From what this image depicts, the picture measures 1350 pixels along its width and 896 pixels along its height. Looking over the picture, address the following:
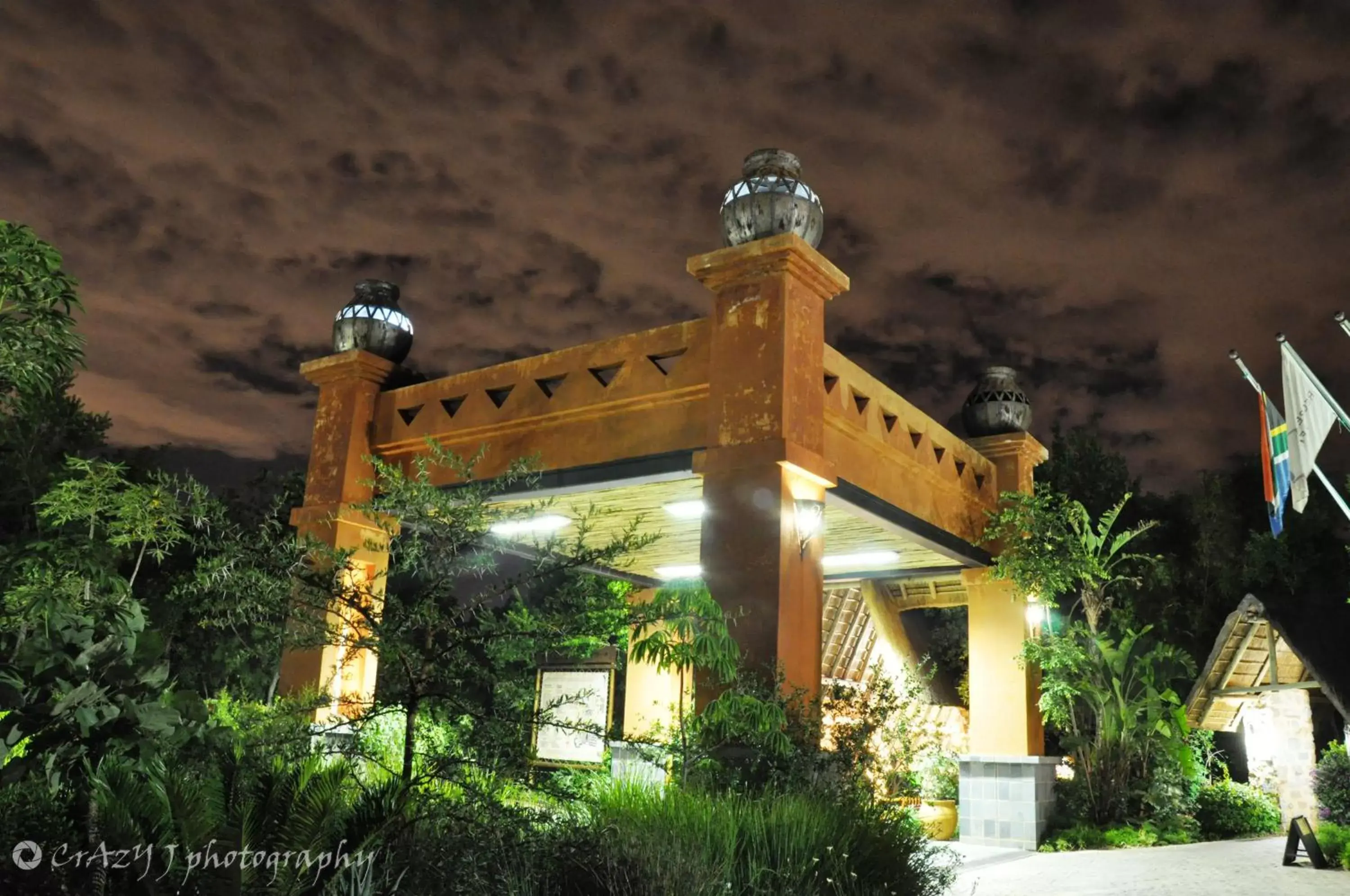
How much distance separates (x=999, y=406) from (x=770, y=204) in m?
5.80

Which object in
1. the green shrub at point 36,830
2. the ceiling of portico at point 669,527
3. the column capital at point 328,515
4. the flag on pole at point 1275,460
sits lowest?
the green shrub at point 36,830

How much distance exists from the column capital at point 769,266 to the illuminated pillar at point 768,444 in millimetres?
10

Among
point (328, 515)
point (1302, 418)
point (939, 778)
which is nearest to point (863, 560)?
point (939, 778)

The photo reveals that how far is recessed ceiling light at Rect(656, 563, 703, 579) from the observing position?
1548cm

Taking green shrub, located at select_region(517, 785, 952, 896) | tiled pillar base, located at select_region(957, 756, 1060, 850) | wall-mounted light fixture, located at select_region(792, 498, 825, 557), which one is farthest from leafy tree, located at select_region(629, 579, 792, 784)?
tiled pillar base, located at select_region(957, 756, 1060, 850)

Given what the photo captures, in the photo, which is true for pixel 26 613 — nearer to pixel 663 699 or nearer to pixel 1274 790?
pixel 663 699

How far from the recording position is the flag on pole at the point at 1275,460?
39.2 feet

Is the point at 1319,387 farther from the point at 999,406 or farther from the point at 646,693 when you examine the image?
the point at 646,693

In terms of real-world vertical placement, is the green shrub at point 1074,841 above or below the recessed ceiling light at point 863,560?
below

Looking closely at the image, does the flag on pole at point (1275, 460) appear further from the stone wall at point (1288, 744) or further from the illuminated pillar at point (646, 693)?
the illuminated pillar at point (646, 693)

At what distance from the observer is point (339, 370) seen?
38.8ft

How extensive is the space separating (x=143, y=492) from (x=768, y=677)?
528 centimetres

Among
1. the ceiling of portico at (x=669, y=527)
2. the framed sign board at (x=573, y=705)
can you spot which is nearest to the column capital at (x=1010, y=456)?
the ceiling of portico at (x=669, y=527)

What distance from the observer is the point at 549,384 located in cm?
1148
